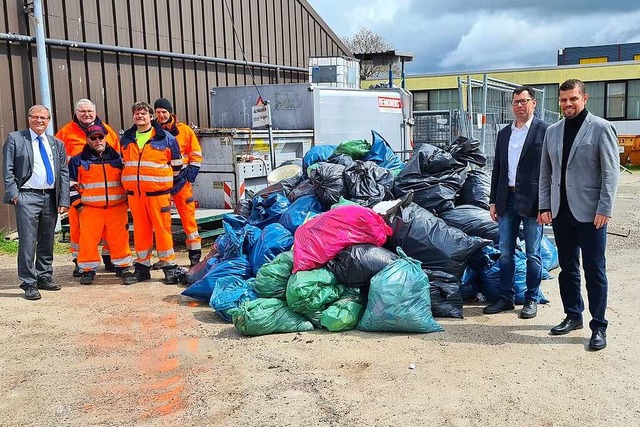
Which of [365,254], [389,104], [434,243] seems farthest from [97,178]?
[389,104]

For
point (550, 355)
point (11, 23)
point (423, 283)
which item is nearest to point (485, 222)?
point (423, 283)

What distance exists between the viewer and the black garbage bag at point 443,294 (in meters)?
4.74

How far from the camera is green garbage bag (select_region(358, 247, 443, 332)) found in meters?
4.29

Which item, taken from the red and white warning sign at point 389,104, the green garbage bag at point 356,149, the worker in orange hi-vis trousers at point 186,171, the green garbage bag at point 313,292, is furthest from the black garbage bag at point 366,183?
the red and white warning sign at point 389,104

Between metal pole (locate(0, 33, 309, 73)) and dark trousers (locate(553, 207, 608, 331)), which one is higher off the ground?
metal pole (locate(0, 33, 309, 73))

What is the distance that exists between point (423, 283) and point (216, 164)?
405 cm

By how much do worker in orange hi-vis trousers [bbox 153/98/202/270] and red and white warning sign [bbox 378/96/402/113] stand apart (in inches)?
156

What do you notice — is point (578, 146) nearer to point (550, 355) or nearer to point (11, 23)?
point (550, 355)

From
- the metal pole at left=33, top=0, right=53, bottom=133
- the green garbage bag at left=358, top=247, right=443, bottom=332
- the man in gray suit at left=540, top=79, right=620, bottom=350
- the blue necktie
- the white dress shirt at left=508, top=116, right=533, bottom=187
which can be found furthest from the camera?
the metal pole at left=33, top=0, right=53, bottom=133

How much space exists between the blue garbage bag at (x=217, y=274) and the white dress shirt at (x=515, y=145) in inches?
88.9

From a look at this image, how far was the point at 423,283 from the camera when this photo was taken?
14.4 ft

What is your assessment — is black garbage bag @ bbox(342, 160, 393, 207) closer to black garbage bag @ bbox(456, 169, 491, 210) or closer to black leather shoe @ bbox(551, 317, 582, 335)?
black garbage bag @ bbox(456, 169, 491, 210)

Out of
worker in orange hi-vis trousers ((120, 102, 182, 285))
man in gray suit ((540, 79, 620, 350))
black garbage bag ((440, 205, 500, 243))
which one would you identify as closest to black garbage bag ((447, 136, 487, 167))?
black garbage bag ((440, 205, 500, 243))

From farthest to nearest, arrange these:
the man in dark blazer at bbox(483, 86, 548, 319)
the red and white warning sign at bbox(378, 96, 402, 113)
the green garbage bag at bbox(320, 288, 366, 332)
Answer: the red and white warning sign at bbox(378, 96, 402, 113)
the man in dark blazer at bbox(483, 86, 548, 319)
the green garbage bag at bbox(320, 288, 366, 332)
